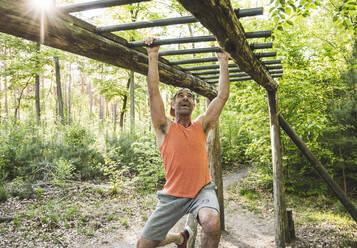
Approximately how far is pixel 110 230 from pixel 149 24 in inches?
180

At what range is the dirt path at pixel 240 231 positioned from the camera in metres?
4.81

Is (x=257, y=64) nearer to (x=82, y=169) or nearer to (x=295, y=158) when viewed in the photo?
(x=295, y=158)

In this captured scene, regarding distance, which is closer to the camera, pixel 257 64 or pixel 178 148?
pixel 178 148

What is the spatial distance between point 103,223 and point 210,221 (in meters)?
4.15

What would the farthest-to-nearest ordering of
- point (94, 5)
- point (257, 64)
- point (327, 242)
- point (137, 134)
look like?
point (137, 134) < point (327, 242) < point (257, 64) < point (94, 5)

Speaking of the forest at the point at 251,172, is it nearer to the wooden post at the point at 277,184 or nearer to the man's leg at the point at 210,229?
the wooden post at the point at 277,184

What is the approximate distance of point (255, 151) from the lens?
26.0 feet

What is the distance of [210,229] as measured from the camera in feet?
6.55

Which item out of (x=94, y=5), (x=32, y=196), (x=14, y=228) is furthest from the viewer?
(x=32, y=196)

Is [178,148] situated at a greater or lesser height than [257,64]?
lesser

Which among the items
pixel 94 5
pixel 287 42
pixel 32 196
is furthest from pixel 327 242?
pixel 32 196

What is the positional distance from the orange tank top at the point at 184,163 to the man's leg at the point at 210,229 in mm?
302

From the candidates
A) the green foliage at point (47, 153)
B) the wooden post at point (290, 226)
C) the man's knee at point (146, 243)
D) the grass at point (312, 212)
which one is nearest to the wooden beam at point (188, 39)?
the man's knee at point (146, 243)

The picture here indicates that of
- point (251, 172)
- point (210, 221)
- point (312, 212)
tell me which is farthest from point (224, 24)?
point (251, 172)
